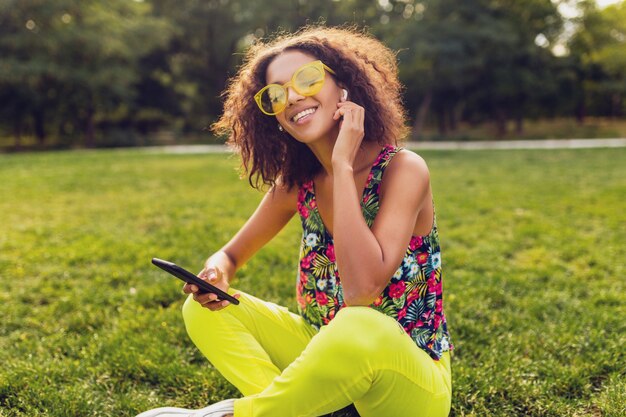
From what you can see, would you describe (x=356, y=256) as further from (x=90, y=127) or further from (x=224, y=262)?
(x=90, y=127)

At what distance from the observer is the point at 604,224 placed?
19.3ft

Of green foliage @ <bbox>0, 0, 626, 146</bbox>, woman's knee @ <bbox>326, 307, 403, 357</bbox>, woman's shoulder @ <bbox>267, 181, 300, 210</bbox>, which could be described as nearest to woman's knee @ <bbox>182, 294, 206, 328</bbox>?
woman's shoulder @ <bbox>267, 181, 300, 210</bbox>

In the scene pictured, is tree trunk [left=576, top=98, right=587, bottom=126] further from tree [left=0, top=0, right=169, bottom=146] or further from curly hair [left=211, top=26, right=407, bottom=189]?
curly hair [left=211, top=26, right=407, bottom=189]

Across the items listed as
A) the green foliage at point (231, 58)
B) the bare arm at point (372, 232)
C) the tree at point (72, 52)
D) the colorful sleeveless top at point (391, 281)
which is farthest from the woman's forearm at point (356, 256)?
the tree at point (72, 52)

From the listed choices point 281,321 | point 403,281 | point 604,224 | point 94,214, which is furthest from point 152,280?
point 604,224

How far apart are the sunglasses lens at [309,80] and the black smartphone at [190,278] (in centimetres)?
80

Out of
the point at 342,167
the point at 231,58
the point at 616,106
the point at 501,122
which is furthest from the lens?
the point at 616,106

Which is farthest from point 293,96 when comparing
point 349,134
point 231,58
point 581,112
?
point 581,112

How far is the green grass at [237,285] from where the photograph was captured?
245 centimetres

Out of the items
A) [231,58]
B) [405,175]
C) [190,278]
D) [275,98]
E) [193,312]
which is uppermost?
[231,58]

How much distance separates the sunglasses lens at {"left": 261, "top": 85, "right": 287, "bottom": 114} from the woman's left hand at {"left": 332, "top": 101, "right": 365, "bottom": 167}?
232 millimetres

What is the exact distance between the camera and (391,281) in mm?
2010

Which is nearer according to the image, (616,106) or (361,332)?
(361,332)

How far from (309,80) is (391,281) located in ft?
2.72
